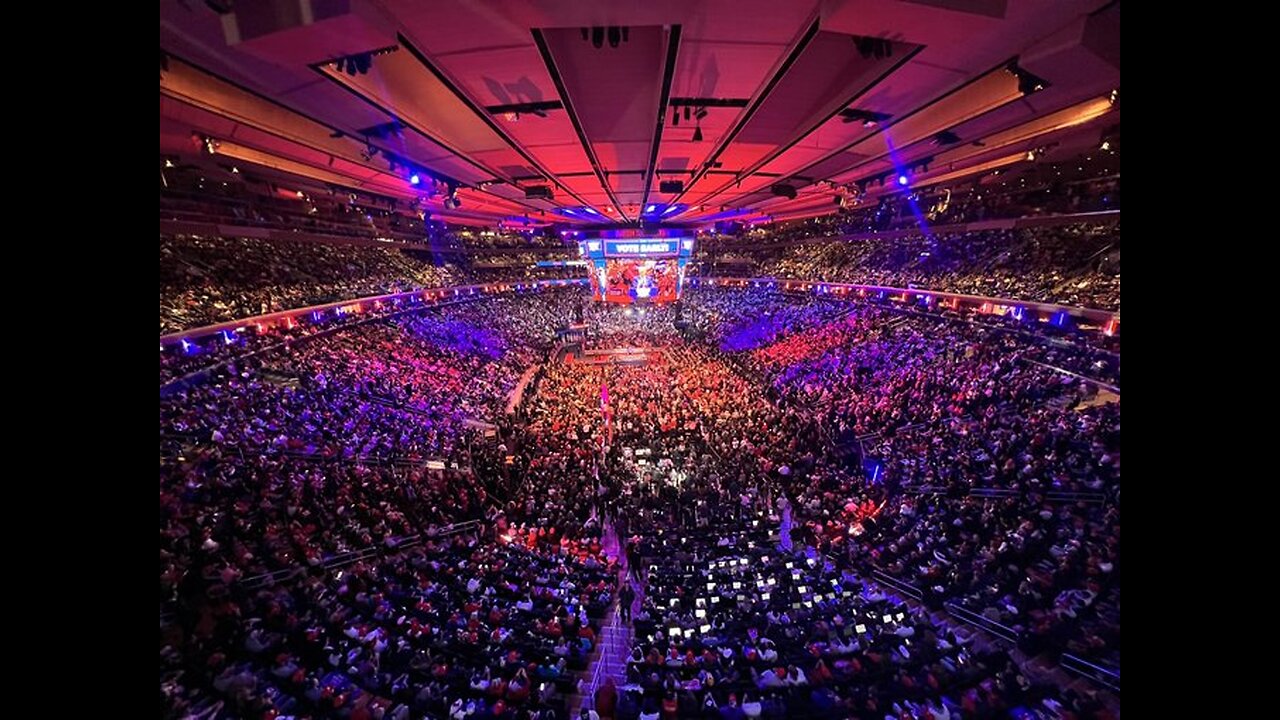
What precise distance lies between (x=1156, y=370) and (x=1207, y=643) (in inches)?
31.9

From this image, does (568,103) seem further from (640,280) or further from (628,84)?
(640,280)

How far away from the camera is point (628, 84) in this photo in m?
5.62

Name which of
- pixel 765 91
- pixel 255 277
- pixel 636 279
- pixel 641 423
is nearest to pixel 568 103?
pixel 765 91

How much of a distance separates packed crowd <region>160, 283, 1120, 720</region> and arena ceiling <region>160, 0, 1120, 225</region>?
18.2 feet

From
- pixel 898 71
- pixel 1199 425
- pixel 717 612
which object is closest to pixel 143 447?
pixel 1199 425

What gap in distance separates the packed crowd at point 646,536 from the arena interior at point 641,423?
0.21ft

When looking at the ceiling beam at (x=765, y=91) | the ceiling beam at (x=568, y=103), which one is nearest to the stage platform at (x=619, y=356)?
the ceiling beam at (x=568, y=103)

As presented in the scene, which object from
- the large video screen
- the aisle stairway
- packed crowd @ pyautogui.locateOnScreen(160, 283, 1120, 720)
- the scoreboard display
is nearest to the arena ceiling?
packed crowd @ pyautogui.locateOnScreen(160, 283, 1120, 720)

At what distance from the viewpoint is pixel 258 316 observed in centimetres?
1992

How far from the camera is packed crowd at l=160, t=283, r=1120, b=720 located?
675 cm

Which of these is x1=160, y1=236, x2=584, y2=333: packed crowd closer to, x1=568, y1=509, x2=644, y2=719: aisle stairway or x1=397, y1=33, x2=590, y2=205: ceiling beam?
x1=397, y1=33, x2=590, y2=205: ceiling beam

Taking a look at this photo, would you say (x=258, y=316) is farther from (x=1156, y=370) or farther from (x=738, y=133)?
(x=1156, y=370)

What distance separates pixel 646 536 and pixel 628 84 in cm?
932

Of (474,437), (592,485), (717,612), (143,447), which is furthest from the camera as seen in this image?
(474,437)
